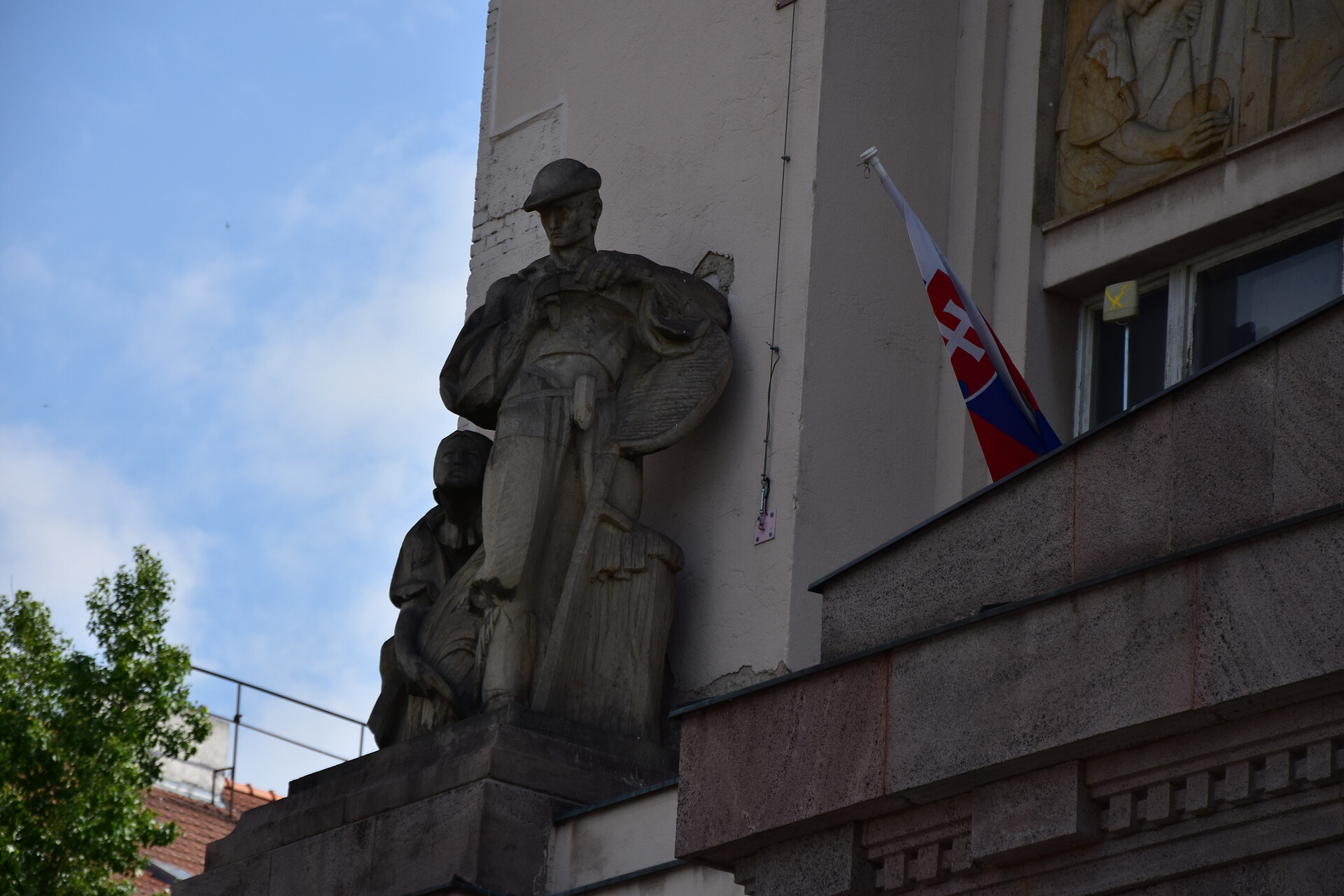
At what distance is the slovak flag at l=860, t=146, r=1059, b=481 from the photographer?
393 inches

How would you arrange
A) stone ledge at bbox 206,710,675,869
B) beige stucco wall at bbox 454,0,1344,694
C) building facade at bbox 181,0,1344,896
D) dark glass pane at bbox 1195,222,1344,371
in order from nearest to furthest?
building facade at bbox 181,0,1344,896, stone ledge at bbox 206,710,675,869, dark glass pane at bbox 1195,222,1344,371, beige stucco wall at bbox 454,0,1344,694

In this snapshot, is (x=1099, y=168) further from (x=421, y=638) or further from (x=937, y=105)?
(x=421, y=638)

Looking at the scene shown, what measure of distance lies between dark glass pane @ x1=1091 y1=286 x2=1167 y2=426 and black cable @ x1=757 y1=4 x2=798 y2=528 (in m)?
1.56

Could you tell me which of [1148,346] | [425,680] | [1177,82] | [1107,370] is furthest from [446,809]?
[1177,82]

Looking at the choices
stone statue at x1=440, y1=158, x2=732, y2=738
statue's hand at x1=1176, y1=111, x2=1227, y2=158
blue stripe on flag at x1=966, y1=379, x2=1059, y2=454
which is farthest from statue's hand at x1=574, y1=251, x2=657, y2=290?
statue's hand at x1=1176, y1=111, x2=1227, y2=158

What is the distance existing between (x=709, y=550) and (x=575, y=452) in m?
0.79

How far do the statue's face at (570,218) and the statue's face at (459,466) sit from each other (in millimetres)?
1067

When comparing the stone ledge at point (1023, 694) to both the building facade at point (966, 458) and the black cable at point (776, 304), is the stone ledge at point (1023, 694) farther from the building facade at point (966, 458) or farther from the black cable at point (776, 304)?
the black cable at point (776, 304)

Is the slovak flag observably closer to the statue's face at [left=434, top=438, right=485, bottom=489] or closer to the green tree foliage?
the statue's face at [left=434, top=438, right=485, bottom=489]

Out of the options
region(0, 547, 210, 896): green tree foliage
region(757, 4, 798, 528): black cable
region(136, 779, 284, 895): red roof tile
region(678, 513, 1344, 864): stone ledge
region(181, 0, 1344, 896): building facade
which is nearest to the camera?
region(678, 513, 1344, 864): stone ledge

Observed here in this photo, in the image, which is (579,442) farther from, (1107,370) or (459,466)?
(1107,370)

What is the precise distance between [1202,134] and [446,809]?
4637 mm

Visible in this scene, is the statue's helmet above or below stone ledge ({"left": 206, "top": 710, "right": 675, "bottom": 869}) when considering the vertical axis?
above

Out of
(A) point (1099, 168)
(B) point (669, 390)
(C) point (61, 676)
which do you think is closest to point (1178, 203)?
(A) point (1099, 168)
